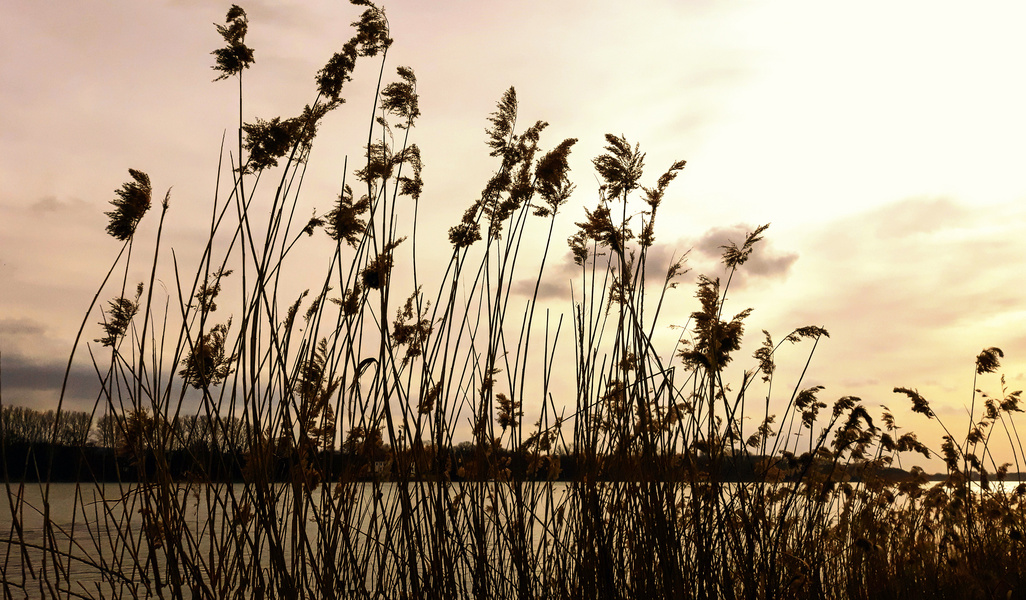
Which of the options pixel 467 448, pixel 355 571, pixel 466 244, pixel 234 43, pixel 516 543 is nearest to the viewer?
pixel 355 571

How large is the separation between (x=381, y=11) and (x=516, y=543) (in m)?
1.74

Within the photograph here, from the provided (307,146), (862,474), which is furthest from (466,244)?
(862,474)

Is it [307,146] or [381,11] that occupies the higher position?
[381,11]

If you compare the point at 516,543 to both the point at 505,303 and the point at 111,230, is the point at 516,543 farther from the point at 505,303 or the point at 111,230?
the point at 111,230

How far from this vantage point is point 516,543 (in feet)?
7.32

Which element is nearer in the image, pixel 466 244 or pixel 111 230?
pixel 111 230

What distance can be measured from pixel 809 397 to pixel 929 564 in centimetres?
273

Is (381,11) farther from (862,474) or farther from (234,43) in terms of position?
(862,474)

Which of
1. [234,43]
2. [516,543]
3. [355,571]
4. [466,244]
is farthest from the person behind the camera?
[466,244]

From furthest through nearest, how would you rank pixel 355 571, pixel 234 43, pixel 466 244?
pixel 466 244
pixel 234 43
pixel 355 571

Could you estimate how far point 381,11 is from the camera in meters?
2.34

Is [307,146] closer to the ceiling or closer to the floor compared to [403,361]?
closer to the ceiling

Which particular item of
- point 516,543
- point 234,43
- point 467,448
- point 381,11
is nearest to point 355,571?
point 516,543

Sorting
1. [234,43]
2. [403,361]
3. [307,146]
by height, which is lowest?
[403,361]
